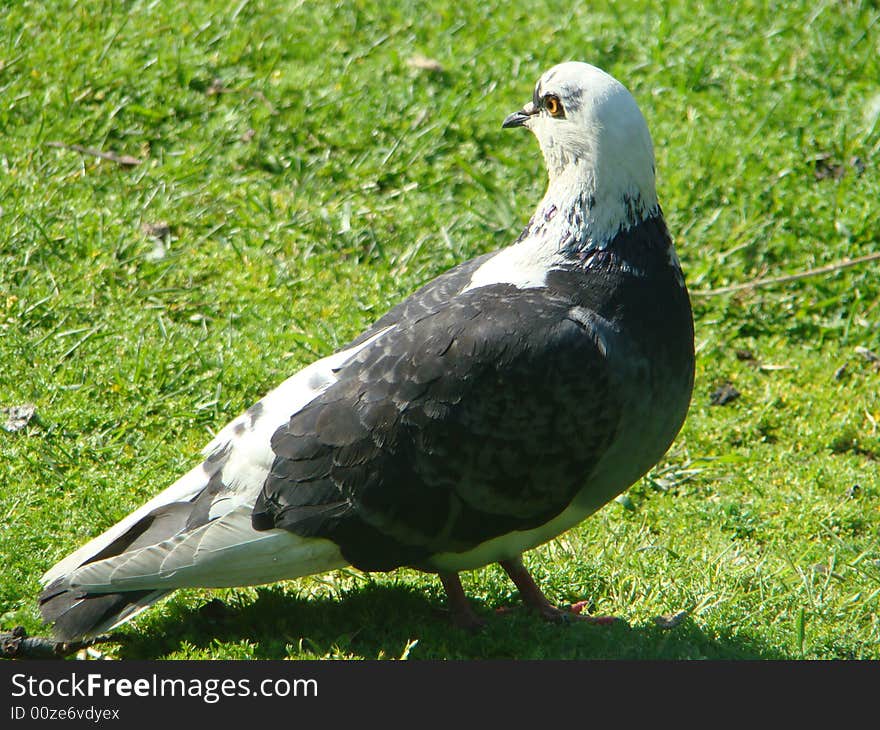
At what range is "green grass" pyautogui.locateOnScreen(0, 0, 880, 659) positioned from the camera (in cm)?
470

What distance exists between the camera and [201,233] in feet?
21.8

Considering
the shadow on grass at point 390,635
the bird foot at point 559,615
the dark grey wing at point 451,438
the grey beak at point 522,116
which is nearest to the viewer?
the dark grey wing at point 451,438

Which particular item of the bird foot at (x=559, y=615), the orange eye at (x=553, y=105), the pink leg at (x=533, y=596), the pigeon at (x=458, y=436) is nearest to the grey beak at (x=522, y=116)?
the orange eye at (x=553, y=105)

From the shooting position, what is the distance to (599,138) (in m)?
4.31

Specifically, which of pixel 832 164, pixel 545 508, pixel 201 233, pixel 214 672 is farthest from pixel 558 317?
pixel 832 164

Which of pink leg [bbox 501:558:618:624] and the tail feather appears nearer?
the tail feather

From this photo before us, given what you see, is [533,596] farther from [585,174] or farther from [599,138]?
[599,138]

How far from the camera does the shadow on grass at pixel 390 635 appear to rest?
169 inches

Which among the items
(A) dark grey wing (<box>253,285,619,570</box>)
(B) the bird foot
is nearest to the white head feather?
(A) dark grey wing (<box>253,285,619,570</box>)

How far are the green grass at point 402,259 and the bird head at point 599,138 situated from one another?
1517 millimetres

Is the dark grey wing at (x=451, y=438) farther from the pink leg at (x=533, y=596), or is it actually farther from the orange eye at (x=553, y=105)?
the orange eye at (x=553, y=105)

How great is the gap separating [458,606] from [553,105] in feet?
5.98

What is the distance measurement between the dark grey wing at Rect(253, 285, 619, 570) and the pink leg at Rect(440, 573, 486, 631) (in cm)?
28

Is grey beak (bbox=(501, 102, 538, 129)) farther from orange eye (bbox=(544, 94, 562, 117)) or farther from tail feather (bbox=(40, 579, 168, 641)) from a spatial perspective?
tail feather (bbox=(40, 579, 168, 641))
